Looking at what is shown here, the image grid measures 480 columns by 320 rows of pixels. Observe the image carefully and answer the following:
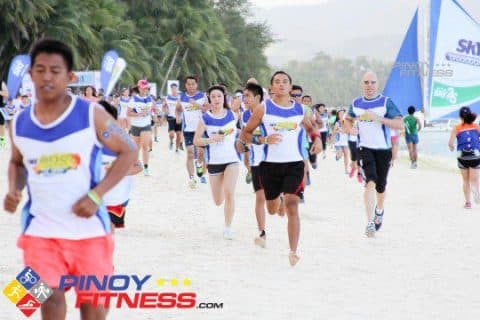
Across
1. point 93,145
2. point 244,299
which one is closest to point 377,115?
point 244,299

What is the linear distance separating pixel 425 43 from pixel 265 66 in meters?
53.9

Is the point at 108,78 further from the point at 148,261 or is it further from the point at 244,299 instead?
the point at 148,261

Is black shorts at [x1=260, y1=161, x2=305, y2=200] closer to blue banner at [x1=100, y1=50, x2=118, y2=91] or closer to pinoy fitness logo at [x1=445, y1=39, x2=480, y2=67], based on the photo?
blue banner at [x1=100, y1=50, x2=118, y2=91]

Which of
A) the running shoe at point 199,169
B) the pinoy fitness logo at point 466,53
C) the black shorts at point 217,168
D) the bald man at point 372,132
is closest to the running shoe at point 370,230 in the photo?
the bald man at point 372,132

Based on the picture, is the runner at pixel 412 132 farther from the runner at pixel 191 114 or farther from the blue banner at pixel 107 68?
the blue banner at pixel 107 68

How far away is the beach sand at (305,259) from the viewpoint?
271 inches

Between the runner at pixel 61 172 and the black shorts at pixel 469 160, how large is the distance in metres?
11.5

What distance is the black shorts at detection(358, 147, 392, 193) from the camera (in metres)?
10.9

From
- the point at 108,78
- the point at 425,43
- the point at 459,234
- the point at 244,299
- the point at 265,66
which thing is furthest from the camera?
the point at 265,66

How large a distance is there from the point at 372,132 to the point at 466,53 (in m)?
17.9

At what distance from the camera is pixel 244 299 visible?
7.06 metres
